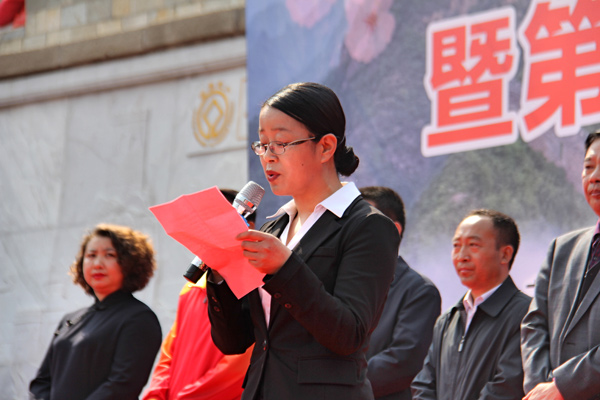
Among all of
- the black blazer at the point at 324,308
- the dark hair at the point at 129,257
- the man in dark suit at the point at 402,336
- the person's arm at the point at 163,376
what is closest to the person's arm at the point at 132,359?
the person's arm at the point at 163,376

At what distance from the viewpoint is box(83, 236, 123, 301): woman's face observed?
3.81 m

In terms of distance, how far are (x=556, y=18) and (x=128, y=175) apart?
3325 mm

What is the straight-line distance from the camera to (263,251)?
66.9 inches

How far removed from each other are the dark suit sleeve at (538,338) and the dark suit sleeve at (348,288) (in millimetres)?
1112

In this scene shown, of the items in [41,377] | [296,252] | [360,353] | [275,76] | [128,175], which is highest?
[275,76]

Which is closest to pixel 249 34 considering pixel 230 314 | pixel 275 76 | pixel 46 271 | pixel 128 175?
pixel 275 76

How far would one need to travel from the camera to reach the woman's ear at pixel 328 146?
1.95 meters

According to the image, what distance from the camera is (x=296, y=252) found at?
1.87 m

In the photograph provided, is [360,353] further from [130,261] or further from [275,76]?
[275,76]

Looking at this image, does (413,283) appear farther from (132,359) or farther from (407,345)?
(132,359)

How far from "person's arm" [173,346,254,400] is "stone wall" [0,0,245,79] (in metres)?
3.07

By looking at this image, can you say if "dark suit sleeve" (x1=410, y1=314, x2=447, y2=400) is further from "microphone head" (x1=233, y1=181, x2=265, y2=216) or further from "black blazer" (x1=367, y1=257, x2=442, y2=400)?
"microphone head" (x1=233, y1=181, x2=265, y2=216)

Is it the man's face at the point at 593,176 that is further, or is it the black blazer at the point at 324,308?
the man's face at the point at 593,176

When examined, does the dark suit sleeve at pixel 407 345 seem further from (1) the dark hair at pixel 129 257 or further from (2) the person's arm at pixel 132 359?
(1) the dark hair at pixel 129 257
